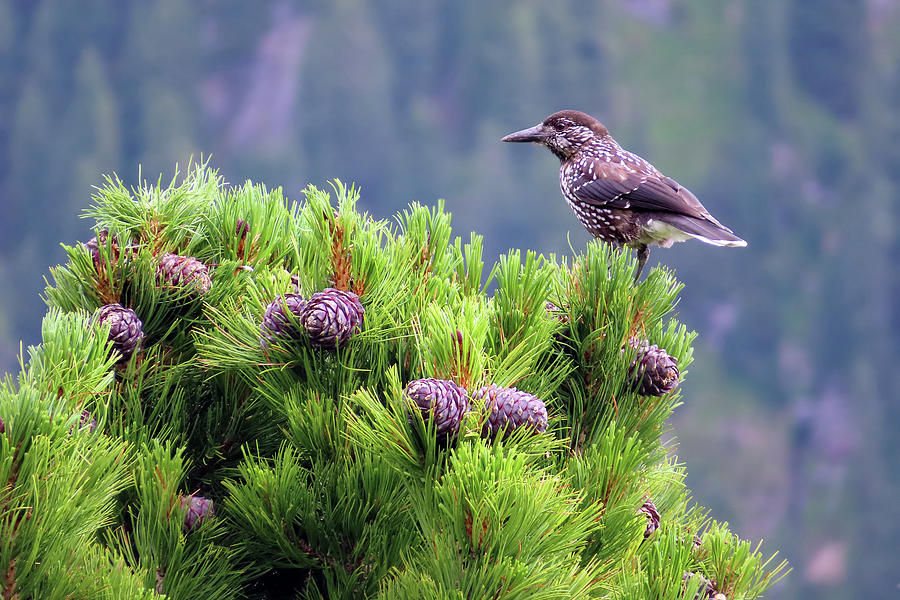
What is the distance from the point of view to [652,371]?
2016 millimetres

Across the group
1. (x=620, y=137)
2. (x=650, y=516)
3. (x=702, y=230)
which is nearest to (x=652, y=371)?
(x=650, y=516)

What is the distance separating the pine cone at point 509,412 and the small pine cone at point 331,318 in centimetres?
32

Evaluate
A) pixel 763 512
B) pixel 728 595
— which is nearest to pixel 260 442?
pixel 728 595

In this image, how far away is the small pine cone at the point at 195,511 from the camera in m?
1.84

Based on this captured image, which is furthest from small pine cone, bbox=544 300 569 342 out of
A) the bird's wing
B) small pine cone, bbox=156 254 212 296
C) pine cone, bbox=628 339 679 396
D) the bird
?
the bird's wing

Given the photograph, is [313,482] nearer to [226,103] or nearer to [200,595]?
[200,595]

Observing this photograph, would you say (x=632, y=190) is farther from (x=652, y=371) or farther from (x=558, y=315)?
(x=652, y=371)

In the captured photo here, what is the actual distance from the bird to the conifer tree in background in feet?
5.26

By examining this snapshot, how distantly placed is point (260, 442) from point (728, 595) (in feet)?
3.93

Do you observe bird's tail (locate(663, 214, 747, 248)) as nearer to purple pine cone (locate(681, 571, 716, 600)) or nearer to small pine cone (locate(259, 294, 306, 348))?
purple pine cone (locate(681, 571, 716, 600))

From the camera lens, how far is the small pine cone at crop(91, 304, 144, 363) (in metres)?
1.91

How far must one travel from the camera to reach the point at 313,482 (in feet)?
6.05

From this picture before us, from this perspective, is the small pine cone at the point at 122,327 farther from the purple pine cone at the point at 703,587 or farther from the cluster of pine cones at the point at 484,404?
the purple pine cone at the point at 703,587

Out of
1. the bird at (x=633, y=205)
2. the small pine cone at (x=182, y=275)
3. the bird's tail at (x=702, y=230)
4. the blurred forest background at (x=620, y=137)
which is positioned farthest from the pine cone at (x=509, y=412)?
the blurred forest background at (x=620, y=137)
